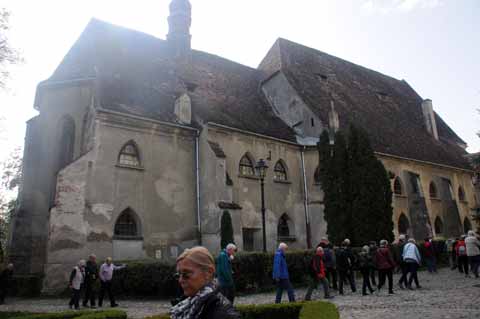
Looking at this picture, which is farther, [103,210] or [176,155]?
[176,155]

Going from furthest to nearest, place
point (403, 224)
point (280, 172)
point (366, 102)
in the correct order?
point (366, 102), point (403, 224), point (280, 172)

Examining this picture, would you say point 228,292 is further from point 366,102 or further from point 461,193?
point 461,193

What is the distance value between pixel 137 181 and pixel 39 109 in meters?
6.90

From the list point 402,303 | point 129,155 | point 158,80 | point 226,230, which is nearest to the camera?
point 402,303

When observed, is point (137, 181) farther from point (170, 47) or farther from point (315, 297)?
point (170, 47)

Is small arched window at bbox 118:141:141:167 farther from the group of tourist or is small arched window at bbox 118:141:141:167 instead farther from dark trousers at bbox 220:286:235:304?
dark trousers at bbox 220:286:235:304

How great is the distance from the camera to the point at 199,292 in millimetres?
2463

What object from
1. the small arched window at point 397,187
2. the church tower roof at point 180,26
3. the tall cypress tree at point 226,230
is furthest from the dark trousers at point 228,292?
the small arched window at point 397,187

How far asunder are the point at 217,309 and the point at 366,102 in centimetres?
3085

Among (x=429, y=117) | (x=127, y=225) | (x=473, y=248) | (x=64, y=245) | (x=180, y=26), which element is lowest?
(x=473, y=248)

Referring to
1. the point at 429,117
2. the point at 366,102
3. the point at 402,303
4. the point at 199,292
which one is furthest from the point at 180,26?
the point at 199,292

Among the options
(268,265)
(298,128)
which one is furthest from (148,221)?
(298,128)

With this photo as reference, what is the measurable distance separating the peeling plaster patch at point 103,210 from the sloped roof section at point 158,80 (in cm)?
433

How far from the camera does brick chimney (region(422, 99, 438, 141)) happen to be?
34188 mm
